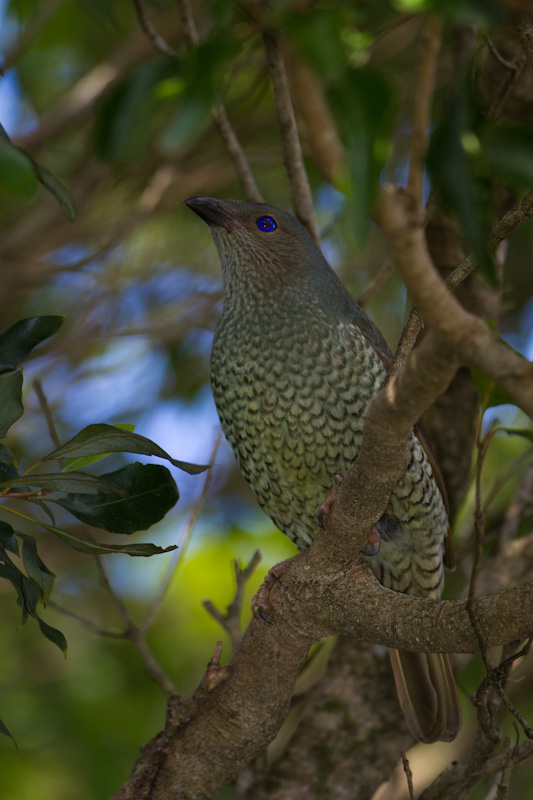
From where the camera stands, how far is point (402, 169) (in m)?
5.48

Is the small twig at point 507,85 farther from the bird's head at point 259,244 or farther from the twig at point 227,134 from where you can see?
the twig at point 227,134

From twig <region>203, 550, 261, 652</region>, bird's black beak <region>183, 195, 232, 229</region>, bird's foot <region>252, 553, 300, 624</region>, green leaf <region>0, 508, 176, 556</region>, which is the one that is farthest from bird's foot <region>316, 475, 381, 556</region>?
bird's black beak <region>183, 195, 232, 229</region>

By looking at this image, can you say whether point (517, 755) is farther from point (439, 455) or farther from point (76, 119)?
point (76, 119)

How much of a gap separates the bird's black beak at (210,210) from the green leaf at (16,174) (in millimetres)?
1937

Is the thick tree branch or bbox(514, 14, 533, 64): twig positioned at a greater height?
bbox(514, 14, 533, 64): twig

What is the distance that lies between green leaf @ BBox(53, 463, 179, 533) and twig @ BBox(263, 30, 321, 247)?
5.14 feet

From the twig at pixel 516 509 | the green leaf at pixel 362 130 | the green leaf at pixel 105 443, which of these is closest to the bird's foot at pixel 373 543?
the twig at pixel 516 509

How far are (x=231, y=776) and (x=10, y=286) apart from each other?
276cm

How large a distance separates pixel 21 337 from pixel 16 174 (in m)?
0.75

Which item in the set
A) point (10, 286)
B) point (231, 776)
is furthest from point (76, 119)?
point (231, 776)

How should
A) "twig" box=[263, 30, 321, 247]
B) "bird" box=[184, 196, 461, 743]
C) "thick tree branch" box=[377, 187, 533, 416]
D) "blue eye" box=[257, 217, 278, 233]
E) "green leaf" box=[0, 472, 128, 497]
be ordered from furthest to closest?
"blue eye" box=[257, 217, 278, 233] < "twig" box=[263, 30, 321, 247] < "bird" box=[184, 196, 461, 743] < "green leaf" box=[0, 472, 128, 497] < "thick tree branch" box=[377, 187, 533, 416]

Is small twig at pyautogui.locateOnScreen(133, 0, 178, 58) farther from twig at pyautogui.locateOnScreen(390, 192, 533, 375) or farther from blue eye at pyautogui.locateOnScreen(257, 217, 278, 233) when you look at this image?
twig at pyautogui.locateOnScreen(390, 192, 533, 375)

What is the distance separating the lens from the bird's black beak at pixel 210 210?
11.9 ft

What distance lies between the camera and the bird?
124 inches
